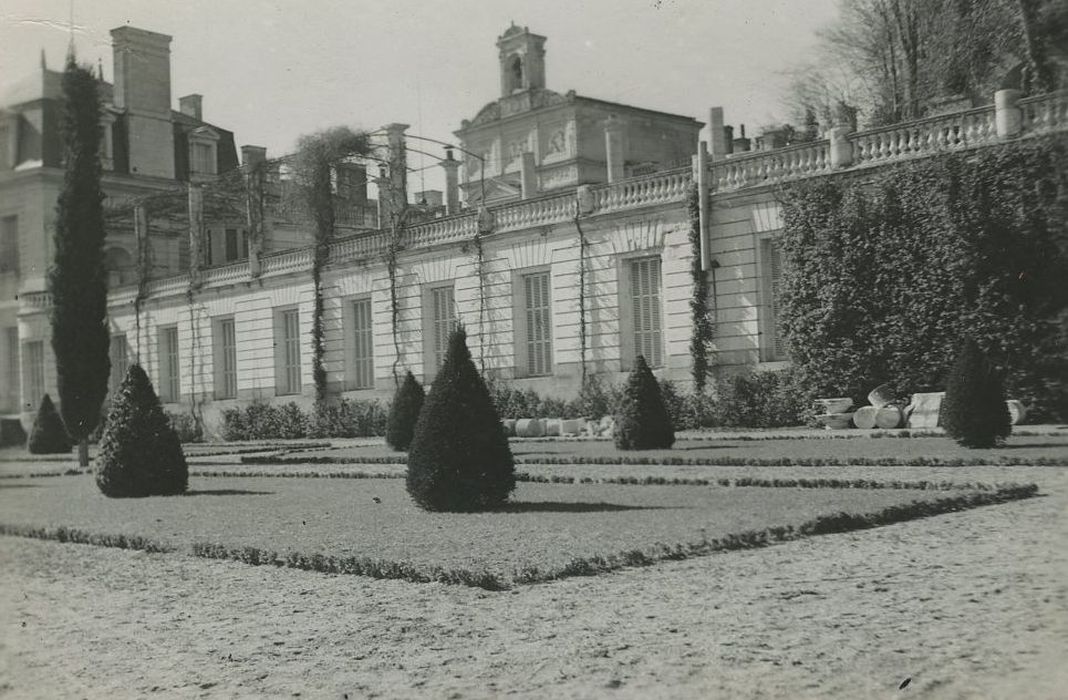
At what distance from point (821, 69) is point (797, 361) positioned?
5.75 m

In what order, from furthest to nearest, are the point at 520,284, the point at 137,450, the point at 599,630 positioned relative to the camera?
the point at 520,284 < the point at 137,450 < the point at 599,630

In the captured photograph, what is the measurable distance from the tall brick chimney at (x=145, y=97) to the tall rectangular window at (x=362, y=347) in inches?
205

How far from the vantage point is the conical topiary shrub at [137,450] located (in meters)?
12.6

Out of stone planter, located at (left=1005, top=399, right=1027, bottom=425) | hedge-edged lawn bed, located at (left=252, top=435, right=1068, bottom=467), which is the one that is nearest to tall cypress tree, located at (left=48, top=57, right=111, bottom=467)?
hedge-edged lawn bed, located at (left=252, top=435, right=1068, bottom=467)

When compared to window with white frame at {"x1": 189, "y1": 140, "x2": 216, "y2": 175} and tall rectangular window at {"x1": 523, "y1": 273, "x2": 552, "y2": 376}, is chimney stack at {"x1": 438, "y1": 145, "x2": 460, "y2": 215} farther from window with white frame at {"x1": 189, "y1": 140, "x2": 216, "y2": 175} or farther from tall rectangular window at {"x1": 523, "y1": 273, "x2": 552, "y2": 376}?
window with white frame at {"x1": 189, "y1": 140, "x2": 216, "y2": 175}

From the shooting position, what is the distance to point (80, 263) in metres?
Answer: 17.0

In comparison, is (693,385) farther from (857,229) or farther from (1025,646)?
(1025,646)

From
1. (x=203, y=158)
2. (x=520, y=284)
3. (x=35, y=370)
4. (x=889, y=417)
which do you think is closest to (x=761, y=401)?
(x=889, y=417)

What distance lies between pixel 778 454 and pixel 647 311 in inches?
369

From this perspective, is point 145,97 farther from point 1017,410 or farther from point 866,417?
point 1017,410

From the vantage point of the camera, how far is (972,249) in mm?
18219

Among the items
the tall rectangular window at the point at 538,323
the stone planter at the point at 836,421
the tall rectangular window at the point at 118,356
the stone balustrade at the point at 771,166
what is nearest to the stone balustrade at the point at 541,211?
the tall rectangular window at the point at 538,323

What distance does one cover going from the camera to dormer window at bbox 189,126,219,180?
3167 centimetres

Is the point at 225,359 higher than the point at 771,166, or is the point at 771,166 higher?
the point at 771,166
